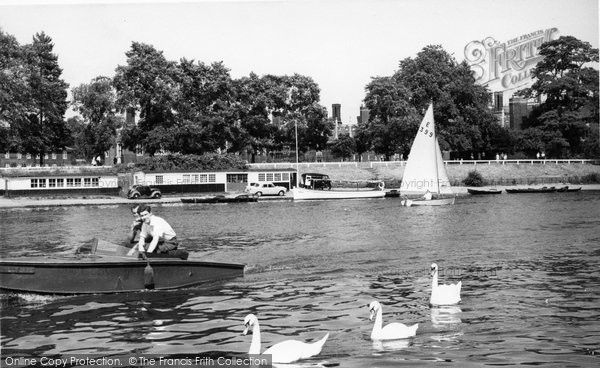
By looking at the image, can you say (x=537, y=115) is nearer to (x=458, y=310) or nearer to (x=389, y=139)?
(x=389, y=139)

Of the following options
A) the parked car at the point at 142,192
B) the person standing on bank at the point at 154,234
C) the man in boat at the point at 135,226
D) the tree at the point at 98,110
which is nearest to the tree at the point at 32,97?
the tree at the point at 98,110

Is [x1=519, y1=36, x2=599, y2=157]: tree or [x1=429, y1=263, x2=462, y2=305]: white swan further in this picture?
[x1=519, y1=36, x2=599, y2=157]: tree

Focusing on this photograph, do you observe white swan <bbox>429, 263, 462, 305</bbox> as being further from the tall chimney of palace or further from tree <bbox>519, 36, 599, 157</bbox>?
the tall chimney of palace

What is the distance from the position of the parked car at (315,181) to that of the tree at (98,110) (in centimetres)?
2748

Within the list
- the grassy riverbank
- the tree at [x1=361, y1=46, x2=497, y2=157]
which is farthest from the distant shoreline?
the tree at [x1=361, y1=46, x2=497, y2=157]

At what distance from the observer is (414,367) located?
14.7 metres

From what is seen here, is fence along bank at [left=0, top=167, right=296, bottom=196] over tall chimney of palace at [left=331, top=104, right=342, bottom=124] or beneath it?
beneath

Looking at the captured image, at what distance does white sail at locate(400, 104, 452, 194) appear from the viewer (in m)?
68.0

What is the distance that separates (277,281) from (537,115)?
330ft

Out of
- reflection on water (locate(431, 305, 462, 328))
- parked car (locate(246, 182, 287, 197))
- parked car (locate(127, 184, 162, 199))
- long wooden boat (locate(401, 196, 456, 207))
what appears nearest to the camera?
reflection on water (locate(431, 305, 462, 328))

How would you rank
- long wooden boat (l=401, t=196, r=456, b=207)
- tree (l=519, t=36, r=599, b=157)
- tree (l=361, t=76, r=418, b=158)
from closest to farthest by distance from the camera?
1. long wooden boat (l=401, t=196, r=456, b=207)
2. tree (l=361, t=76, r=418, b=158)
3. tree (l=519, t=36, r=599, b=157)

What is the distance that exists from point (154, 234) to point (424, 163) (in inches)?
1920

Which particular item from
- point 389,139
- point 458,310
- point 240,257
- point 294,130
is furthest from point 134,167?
point 458,310

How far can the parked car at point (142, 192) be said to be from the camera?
82.8m
